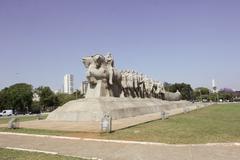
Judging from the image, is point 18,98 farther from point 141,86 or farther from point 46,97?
point 141,86

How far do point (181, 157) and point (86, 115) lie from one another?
45.6 feet

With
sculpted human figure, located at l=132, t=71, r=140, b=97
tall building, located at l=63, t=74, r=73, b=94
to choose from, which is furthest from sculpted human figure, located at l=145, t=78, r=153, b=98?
tall building, located at l=63, t=74, r=73, b=94

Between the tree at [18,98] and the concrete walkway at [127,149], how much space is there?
60.2 metres

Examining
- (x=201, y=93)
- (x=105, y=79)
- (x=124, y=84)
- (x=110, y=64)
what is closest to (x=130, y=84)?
(x=124, y=84)

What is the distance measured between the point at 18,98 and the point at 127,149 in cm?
6397

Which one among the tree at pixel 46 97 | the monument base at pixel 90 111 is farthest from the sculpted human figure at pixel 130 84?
the tree at pixel 46 97

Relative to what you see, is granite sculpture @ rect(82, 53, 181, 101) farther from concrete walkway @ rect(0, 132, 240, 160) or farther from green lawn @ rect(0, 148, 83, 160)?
green lawn @ rect(0, 148, 83, 160)

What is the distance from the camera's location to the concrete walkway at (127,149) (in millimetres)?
8984

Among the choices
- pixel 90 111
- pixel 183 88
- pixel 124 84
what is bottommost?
pixel 90 111

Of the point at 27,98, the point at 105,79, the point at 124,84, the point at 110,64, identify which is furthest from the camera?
the point at 27,98

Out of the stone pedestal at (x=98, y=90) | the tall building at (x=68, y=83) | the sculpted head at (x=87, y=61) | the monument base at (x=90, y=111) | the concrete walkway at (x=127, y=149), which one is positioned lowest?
the concrete walkway at (x=127, y=149)

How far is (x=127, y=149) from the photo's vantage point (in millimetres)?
10234

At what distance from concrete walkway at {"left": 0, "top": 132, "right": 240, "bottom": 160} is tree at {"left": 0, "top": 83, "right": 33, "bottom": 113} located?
2370 inches

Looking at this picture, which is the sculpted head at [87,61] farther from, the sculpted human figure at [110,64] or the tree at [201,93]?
the tree at [201,93]
